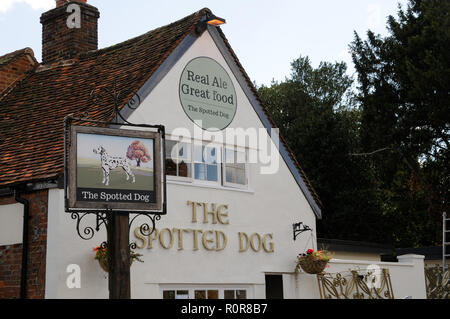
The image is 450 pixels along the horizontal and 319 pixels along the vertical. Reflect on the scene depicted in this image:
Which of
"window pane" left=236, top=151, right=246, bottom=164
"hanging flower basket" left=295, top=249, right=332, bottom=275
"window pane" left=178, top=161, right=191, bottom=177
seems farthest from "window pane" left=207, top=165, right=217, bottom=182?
"hanging flower basket" left=295, top=249, right=332, bottom=275

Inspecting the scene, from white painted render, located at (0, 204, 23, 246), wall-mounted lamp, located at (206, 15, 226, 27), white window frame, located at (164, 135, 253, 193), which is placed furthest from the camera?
wall-mounted lamp, located at (206, 15, 226, 27)

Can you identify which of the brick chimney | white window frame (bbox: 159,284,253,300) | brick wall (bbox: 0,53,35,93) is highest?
the brick chimney

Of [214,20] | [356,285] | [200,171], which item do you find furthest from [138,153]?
[356,285]

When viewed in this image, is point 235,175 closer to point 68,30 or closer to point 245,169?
point 245,169

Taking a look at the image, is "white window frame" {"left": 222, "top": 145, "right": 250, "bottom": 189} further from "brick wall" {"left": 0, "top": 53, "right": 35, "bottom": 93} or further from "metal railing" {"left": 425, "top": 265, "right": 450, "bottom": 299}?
"metal railing" {"left": 425, "top": 265, "right": 450, "bottom": 299}

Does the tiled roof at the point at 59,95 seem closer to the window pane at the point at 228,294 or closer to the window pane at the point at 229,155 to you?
the window pane at the point at 229,155

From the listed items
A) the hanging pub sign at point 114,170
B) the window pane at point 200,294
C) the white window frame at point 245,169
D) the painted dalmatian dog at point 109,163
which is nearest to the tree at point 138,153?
the hanging pub sign at point 114,170

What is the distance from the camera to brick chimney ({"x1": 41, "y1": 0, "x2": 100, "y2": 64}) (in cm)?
1573

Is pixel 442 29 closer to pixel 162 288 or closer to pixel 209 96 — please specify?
pixel 209 96

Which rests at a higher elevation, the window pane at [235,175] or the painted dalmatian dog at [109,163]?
the window pane at [235,175]

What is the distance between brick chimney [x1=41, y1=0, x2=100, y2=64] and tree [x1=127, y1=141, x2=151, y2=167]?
7737 mm

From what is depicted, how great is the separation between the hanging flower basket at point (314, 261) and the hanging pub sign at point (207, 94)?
3.28 metres

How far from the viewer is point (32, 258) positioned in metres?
10.7

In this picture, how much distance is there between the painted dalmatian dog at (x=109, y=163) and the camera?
332 inches
